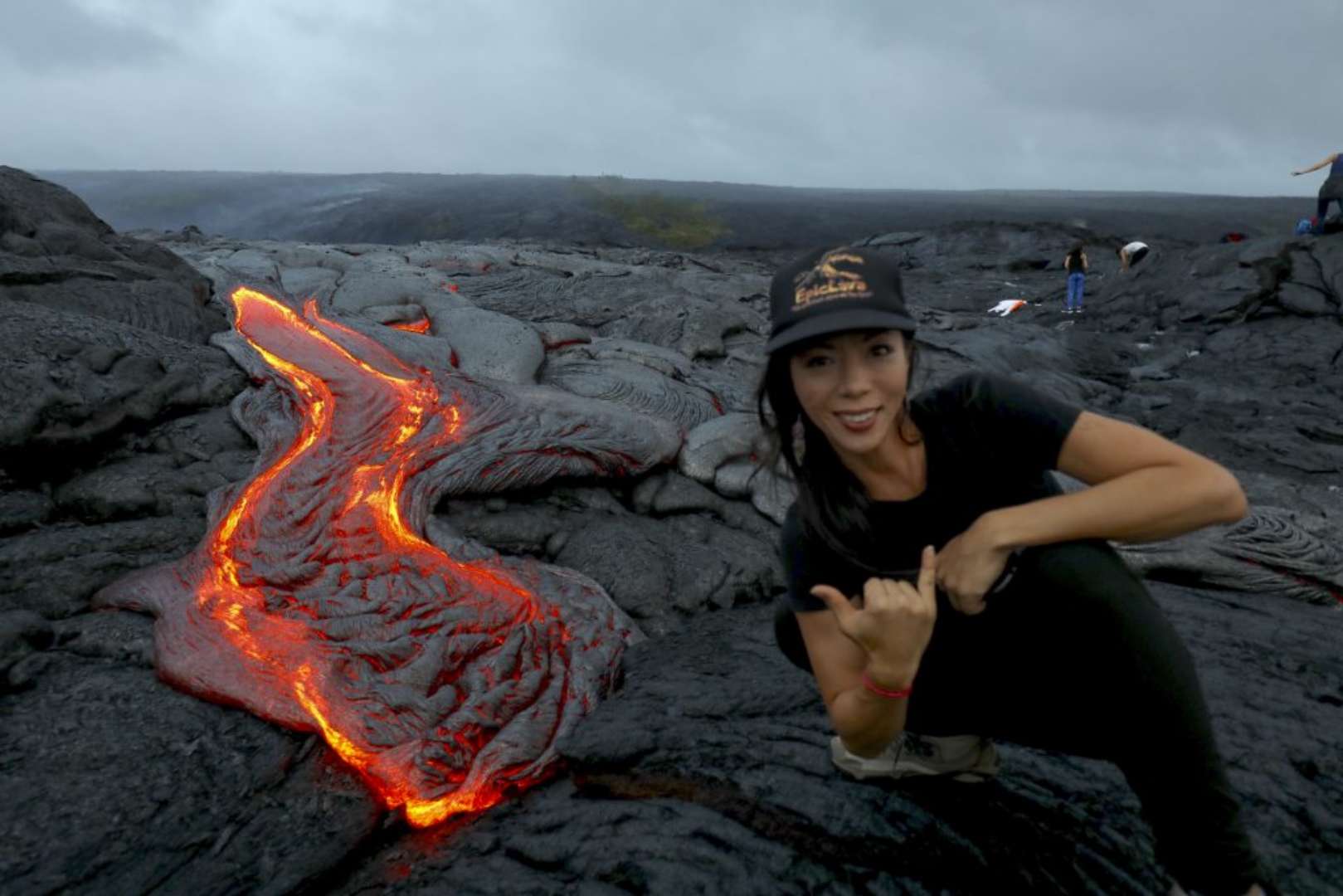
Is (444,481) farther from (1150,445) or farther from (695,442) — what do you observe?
(1150,445)

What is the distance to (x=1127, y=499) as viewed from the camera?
178 centimetres

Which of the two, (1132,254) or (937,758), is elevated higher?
(1132,254)

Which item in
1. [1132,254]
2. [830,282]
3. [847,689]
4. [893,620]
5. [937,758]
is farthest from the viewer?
[1132,254]

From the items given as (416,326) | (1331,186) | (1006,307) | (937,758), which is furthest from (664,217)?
(937,758)

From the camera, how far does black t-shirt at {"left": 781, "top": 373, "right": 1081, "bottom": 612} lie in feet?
6.64

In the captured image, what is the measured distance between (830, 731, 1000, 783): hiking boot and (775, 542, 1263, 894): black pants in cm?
56

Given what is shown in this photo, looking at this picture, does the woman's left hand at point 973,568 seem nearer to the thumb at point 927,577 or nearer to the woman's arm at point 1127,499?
the woman's arm at point 1127,499

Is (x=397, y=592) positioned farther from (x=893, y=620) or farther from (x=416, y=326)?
(x=416, y=326)

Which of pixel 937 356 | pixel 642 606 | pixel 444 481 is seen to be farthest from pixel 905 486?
pixel 937 356

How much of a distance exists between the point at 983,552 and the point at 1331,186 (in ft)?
59.2

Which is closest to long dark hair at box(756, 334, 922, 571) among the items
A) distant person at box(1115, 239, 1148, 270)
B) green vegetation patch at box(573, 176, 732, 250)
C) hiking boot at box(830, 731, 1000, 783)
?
hiking boot at box(830, 731, 1000, 783)

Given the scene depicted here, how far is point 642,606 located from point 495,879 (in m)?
2.39

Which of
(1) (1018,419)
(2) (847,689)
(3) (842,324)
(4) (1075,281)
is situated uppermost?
(4) (1075,281)

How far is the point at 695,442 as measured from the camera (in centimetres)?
646
